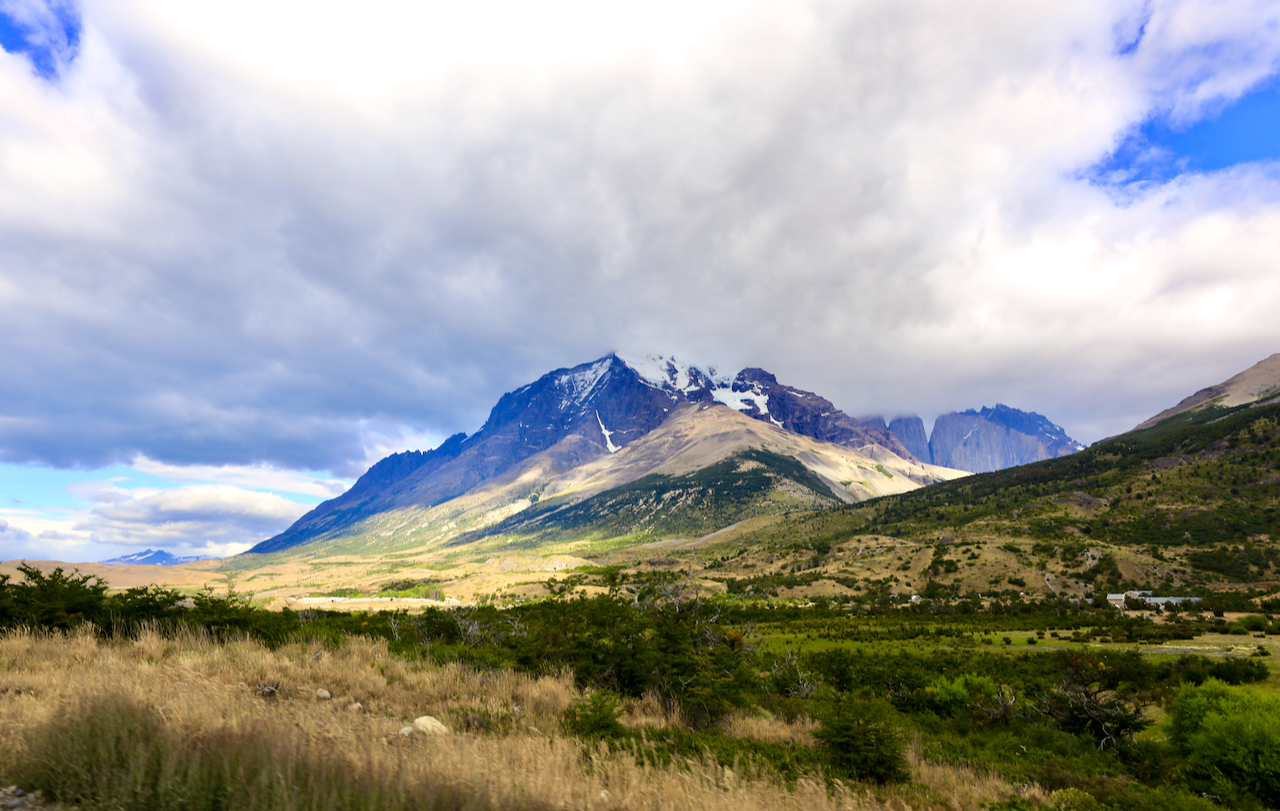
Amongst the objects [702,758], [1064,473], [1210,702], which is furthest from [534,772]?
[1064,473]

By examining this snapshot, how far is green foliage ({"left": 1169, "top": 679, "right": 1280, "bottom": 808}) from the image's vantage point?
986cm

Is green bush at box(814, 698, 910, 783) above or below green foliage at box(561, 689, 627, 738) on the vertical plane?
below

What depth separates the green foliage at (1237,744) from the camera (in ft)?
32.3

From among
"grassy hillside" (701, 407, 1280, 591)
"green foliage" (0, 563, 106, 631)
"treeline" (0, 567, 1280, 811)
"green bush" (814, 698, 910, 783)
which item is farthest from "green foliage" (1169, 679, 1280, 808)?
"grassy hillside" (701, 407, 1280, 591)

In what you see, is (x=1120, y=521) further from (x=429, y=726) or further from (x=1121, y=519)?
(x=429, y=726)

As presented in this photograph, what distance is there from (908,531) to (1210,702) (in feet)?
395

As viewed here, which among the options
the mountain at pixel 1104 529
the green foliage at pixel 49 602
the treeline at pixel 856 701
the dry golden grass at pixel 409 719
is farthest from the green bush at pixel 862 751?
the mountain at pixel 1104 529

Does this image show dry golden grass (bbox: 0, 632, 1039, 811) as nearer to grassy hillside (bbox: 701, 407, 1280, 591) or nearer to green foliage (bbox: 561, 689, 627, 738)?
green foliage (bbox: 561, 689, 627, 738)

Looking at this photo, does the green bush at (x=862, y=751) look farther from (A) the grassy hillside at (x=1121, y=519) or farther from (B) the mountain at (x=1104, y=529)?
(A) the grassy hillside at (x=1121, y=519)

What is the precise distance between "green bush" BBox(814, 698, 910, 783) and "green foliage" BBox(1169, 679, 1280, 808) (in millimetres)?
7334

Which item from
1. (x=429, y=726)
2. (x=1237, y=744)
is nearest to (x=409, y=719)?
(x=429, y=726)

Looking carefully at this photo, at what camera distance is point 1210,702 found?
12102mm

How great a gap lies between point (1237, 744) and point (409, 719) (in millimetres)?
15703

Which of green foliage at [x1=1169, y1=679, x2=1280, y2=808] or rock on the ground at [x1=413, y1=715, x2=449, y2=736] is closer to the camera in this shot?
rock on the ground at [x1=413, y1=715, x2=449, y2=736]
